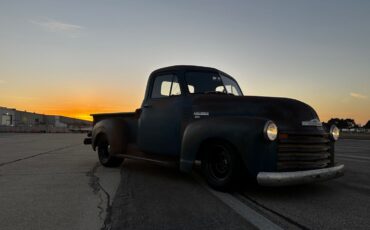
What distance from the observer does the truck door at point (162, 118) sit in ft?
23.0

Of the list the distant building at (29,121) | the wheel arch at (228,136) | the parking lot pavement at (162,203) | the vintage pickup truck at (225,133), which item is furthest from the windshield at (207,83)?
the distant building at (29,121)

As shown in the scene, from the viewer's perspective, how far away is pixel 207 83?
7371 mm

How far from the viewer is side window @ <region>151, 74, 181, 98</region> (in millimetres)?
7376

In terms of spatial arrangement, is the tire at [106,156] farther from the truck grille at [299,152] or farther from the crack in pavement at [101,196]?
the truck grille at [299,152]

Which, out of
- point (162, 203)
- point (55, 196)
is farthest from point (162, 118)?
point (55, 196)

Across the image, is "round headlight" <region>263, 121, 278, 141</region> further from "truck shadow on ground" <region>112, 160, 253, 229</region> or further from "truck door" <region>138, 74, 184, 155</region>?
"truck door" <region>138, 74, 184, 155</region>

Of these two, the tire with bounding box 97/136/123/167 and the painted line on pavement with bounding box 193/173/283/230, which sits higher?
the tire with bounding box 97/136/123/167

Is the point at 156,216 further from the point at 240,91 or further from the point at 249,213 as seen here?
the point at 240,91

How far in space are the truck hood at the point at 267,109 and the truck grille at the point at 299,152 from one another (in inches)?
4.6

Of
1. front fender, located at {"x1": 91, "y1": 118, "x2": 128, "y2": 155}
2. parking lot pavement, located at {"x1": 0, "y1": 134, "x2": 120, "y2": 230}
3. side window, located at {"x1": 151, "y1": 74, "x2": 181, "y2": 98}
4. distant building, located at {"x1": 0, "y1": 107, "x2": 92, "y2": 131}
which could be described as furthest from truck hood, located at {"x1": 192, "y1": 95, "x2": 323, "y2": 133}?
distant building, located at {"x1": 0, "y1": 107, "x2": 92, "y2": 131}

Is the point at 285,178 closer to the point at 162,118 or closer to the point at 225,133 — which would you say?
the point at 225,133

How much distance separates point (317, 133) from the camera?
19.2 feet

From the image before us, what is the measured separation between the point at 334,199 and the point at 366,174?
3164mm

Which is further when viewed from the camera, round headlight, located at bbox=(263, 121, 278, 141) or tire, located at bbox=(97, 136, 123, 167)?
tire, located at bbox=(97, 136, 123, 167)
